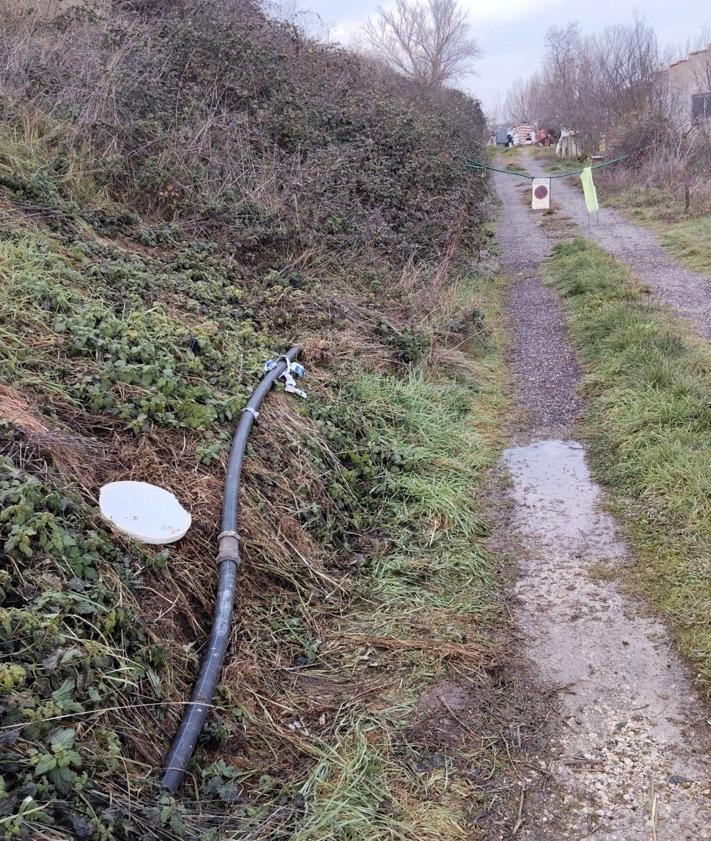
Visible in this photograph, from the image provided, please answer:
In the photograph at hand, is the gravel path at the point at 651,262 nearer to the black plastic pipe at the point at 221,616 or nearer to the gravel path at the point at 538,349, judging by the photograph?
the gravel path at the point at 538,349

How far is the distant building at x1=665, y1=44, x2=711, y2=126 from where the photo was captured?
19658mm

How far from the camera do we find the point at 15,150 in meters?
5.58

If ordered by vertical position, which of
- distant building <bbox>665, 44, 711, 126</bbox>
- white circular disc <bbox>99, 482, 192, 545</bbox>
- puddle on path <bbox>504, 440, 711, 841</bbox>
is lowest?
puddle on path <bbox>504, 440, 711, 841</bbox>

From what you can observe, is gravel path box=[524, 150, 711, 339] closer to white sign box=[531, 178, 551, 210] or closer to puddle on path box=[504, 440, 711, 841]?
white sign box=[531, 178, 551, 210]

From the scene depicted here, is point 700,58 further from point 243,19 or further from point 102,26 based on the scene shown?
point 102,26

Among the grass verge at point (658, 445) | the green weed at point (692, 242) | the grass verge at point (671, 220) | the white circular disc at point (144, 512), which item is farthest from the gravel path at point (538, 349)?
the white circular disc at point (144, 512)

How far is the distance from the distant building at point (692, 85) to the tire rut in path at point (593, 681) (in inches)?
743

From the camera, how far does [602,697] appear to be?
9.06 feet

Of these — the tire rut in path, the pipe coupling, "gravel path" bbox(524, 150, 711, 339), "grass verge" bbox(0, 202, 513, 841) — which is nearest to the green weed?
"gravel path" bbox(524, 150, 711, 339)

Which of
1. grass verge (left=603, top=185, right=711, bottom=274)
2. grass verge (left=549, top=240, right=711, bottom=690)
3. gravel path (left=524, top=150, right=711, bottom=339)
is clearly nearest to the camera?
grass verge (left=549, top=240, right=711, bottom=690)

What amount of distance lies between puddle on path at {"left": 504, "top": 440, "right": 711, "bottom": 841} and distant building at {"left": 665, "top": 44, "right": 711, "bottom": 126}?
19370 mm

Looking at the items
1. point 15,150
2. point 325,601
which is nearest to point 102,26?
point 15,150

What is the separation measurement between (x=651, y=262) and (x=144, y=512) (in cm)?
988

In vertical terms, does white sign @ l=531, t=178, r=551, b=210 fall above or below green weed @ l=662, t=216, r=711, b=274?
above
